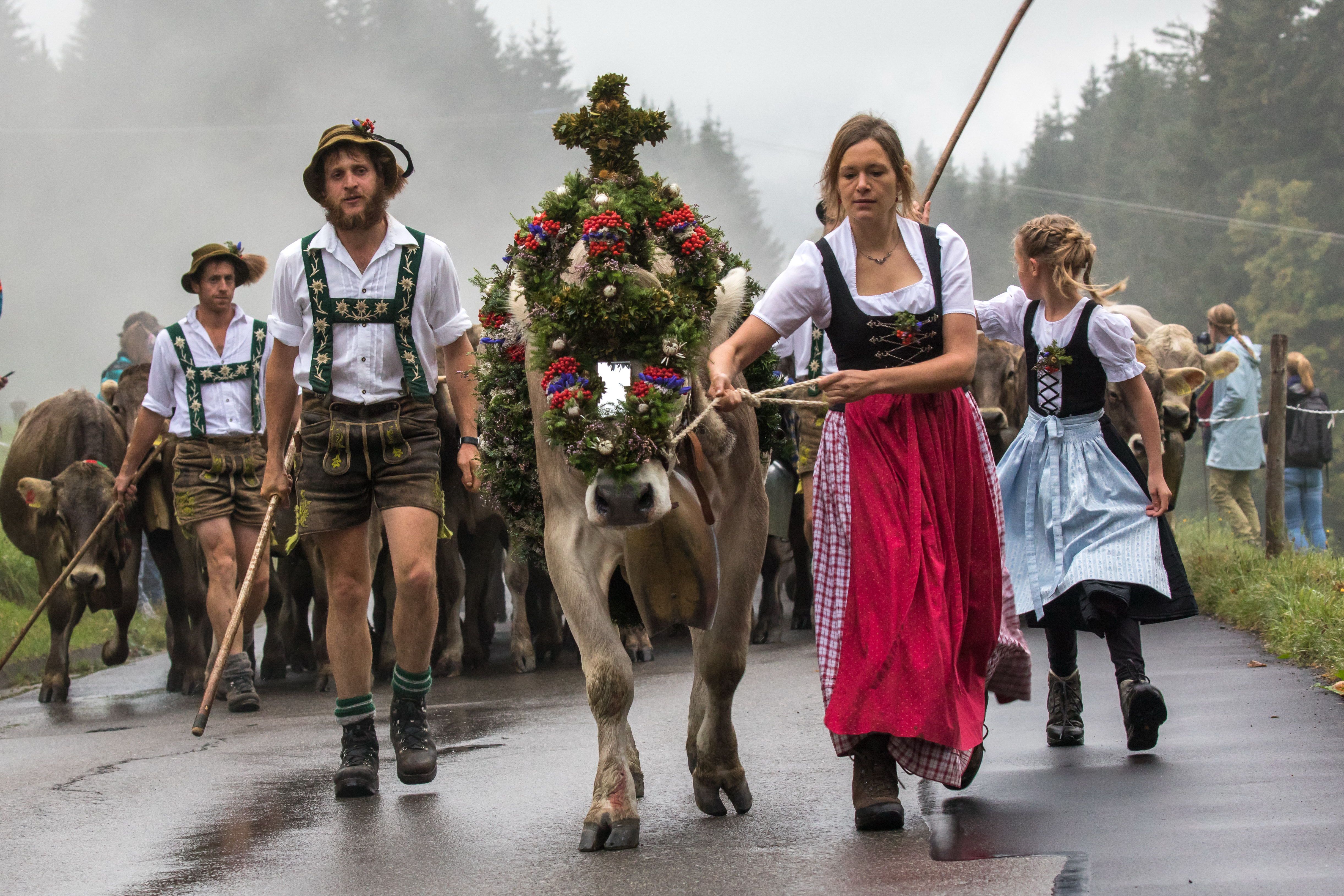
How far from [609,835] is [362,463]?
1.95 meters

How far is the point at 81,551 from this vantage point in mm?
9734

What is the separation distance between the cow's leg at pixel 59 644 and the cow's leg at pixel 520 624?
2.75 metres

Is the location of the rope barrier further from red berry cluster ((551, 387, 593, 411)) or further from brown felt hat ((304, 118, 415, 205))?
brown felt hat ((304, 118, 415, 205))

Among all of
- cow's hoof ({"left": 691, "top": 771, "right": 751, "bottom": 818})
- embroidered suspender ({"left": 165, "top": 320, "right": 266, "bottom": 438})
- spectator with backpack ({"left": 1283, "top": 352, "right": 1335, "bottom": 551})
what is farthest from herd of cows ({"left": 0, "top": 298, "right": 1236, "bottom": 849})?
spectator with backpack ({"left": 1283, "top": 352, "right": 1335, "bottom": 551})

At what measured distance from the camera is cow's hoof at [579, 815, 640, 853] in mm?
4906

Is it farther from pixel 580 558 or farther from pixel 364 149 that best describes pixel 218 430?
pixel 580 558

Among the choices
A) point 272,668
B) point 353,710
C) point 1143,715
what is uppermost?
point 353,710

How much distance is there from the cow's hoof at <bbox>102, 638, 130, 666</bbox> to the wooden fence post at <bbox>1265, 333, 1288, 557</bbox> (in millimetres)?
7913

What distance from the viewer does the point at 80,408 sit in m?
11.1

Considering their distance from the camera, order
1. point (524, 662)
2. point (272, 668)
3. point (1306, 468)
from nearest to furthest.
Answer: point (524, 662)
point (272, 668)
point (1306, 468)

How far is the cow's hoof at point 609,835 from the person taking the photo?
491 cm

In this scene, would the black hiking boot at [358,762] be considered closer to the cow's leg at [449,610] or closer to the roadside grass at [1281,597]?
the cow's leg at [449,610]

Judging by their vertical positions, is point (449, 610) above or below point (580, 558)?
below

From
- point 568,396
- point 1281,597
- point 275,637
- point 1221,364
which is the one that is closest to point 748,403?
point 568,396
